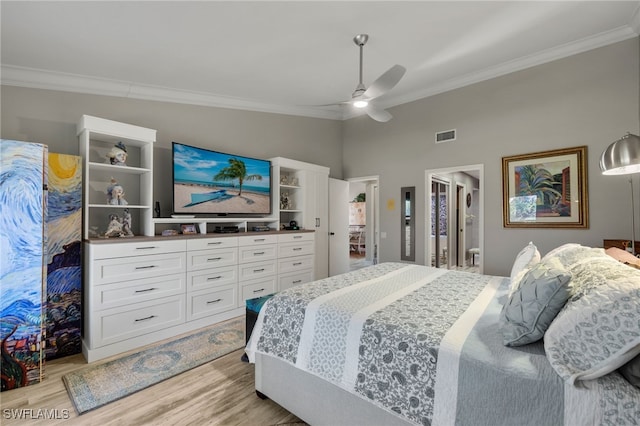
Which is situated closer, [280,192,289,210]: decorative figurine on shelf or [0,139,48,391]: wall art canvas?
[0,139,48,391]: wall art canvas

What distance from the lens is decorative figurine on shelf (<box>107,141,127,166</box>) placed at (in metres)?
2.89

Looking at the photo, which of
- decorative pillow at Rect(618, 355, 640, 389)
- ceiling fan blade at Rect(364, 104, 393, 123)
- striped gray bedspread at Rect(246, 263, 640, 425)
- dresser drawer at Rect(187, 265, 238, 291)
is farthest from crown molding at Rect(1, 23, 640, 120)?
decorative pillow at Rect(618, 355, 640, 389)

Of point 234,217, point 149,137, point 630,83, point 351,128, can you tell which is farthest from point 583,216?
point 149,137

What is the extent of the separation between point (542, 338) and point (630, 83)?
11.4 ft

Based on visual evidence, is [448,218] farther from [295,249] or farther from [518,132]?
[295,249]

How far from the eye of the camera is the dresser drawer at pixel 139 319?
255 centimetres

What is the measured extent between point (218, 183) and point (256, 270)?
1.26 m

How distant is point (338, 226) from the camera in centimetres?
539

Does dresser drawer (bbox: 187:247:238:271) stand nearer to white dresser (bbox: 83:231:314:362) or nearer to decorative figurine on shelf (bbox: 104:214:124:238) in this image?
white dresser (bbox: 83:231:314:362)

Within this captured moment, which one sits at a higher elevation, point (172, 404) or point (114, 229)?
point (114, 229)

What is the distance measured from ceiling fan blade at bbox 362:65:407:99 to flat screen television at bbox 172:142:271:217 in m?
2.05

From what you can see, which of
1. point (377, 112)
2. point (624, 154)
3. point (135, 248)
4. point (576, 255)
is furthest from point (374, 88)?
point (135, 248)

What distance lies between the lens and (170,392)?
2.04m

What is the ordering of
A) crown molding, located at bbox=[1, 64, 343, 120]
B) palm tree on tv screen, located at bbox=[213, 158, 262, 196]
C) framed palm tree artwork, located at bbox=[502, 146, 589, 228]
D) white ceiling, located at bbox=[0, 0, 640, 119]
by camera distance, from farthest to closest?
palm tree on tv screen, located at bbox=[213, 158, 262, 196] → framed palm tree artwork, located at bbox=[502, 146, 589, 228] → crown molding, located at bbox=[1, 64, 343, 120] → white ceiling, located at bbox=[0, 0, 640, 119]
